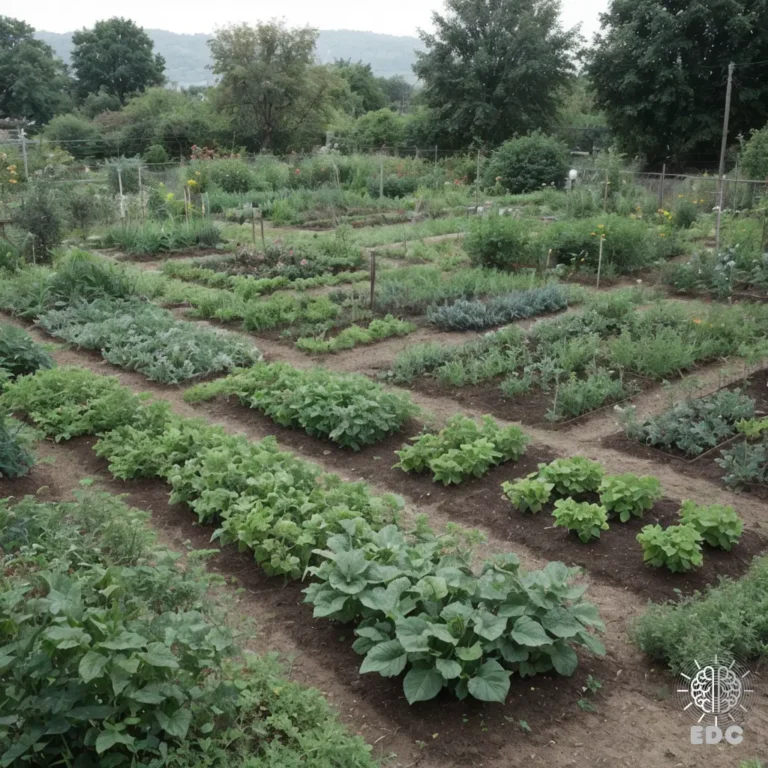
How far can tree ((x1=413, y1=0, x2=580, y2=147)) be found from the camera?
32.8 metres

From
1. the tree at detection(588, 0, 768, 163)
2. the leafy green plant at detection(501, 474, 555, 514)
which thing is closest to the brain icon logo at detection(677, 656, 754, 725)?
the leafy green plant at detection(501, 474, 555, 514)

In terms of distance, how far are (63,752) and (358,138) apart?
32.0 metres

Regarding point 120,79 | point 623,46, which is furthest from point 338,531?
point 120,79

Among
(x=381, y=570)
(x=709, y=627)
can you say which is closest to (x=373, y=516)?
(x=381, y=570)

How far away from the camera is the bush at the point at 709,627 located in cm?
386

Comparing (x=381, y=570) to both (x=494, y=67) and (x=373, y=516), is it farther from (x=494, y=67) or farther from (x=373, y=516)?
(x=494, y=67)

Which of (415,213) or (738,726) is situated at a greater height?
(415,213)

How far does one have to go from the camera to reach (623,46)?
29172 millimetres

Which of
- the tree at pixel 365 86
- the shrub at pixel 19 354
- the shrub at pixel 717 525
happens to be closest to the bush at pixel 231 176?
the shrub at pixel 19 354

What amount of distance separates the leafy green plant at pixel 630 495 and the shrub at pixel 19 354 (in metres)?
5.50

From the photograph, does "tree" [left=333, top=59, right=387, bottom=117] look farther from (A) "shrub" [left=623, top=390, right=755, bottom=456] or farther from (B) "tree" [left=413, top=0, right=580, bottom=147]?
(A) "shrub" [left=623, top=390, right=755, bottom=456]

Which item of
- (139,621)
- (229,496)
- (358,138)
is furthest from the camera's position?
(358,138)

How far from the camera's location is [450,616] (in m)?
3.72

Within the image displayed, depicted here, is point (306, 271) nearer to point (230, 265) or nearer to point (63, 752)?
point (230, 265)
